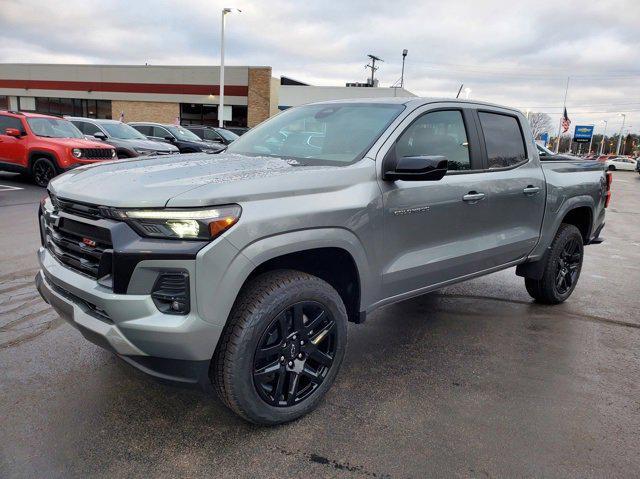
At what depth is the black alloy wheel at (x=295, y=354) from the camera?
8.79 ft

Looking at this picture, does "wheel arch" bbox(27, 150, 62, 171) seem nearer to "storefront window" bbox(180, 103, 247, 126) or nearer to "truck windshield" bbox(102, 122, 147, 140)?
"truck windshield" bbox(102, 122, 147, 140)

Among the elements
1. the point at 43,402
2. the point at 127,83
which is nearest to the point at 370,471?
the point at 43,402

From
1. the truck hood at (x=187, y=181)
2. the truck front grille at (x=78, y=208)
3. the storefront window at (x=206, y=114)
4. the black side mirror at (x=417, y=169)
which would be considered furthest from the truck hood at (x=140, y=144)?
the storefront window at (x=206, y=114)

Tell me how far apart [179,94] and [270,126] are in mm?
32604

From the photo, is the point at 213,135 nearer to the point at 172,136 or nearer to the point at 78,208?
the point at 172,136

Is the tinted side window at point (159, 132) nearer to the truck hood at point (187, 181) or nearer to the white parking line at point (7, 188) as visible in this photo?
the white parking line at point (7, 188)

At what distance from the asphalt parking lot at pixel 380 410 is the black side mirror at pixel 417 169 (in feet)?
4.46

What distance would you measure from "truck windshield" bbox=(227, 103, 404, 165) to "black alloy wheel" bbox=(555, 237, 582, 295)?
2634 millimetres

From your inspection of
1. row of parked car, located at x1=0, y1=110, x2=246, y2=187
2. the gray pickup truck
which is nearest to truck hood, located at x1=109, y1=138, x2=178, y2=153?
row of parked car, located at x1=0, y1=110, x2=246, y2=187

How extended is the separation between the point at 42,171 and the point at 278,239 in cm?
1114

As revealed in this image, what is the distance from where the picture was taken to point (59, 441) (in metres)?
2.61

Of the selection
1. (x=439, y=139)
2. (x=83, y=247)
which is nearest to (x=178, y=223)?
(x=83, y=247)

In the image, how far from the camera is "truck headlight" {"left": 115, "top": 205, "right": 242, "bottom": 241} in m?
2.34

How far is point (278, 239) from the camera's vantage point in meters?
2.57
